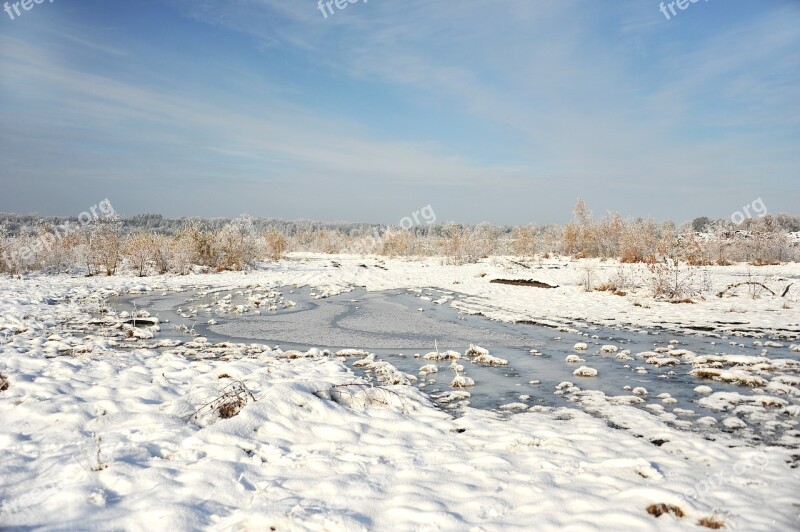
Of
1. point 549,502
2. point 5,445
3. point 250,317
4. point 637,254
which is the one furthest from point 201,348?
point 637,254

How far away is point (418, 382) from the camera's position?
6.43 metres

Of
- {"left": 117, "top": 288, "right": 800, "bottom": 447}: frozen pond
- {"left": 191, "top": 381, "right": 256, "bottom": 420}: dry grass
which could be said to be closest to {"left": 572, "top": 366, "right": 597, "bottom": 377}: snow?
{"left": 117, "top": 288, "right": 800, "bottom": 447}: frozen pond

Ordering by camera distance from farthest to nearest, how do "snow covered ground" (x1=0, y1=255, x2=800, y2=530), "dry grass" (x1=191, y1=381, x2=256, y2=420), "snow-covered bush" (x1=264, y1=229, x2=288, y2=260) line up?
"snow-covered bush" (x1=264, y1=229, x2=288, y2=260), "dry grass" (x1=191, y1=381, x2=256, y2=420), "snow covered ground" (x1=0, y1=255, x2=800, y2=530)

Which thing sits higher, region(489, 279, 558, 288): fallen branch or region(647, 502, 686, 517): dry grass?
region(489, 279, 558, 288): fallen branch

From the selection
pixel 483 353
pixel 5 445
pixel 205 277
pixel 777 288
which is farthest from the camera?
pixel 205 277

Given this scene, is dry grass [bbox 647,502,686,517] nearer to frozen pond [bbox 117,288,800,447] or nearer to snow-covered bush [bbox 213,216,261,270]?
frozen pond [bbox 117,288,800,447]

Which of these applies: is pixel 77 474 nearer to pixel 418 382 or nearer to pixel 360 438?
pixel 360 438

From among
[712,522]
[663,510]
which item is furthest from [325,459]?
[712,522]

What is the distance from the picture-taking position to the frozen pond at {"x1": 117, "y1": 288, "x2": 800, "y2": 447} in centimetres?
527

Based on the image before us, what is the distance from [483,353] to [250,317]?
21.9 feet

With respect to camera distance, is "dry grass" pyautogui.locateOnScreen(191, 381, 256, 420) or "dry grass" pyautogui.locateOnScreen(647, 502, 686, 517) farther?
"dry grass" pyautogui.locateOnScreen(191, 381, 256, 420)

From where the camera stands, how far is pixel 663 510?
2918 millimetres

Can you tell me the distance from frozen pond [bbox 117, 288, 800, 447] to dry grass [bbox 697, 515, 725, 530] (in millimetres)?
2029

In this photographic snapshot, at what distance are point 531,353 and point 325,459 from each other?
16.9 feet
